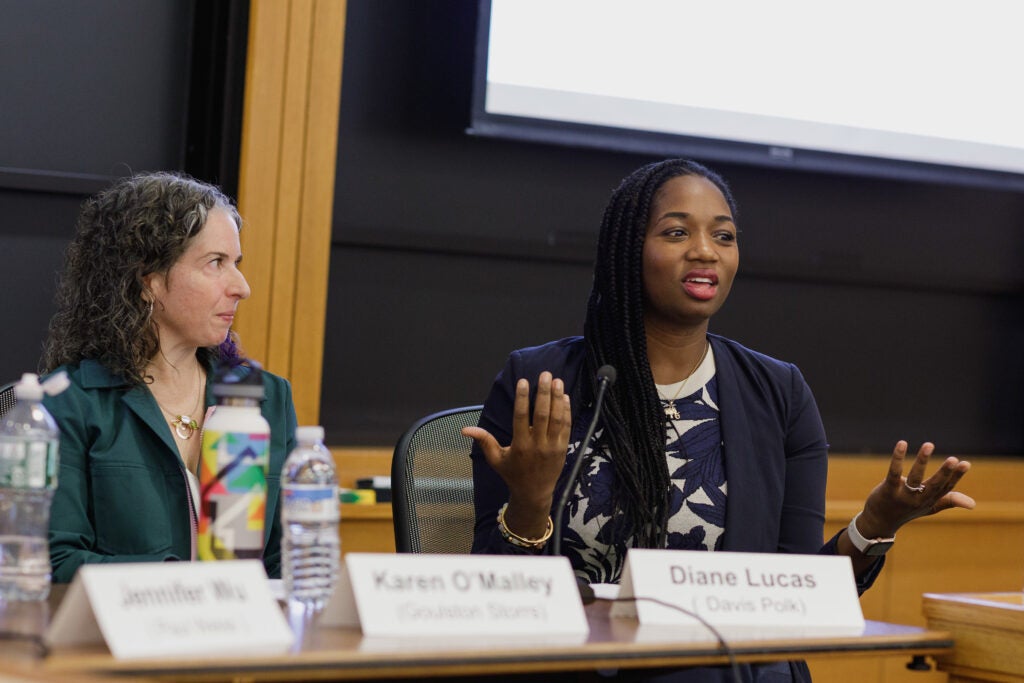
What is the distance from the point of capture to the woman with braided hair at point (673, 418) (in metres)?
1.94

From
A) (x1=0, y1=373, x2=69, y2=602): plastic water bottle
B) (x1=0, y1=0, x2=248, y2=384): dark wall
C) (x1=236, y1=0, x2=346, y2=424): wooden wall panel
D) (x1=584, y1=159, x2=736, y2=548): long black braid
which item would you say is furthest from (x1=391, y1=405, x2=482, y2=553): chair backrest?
(x1=0, y1=0, x2=248, y2=384): dark wall

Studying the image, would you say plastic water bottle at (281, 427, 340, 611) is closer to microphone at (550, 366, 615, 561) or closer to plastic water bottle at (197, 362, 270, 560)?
plastic water bottle at (197, 362, 270, 560)

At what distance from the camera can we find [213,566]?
3.92 ft

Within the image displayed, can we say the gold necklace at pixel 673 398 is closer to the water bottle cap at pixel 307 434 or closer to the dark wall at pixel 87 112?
the water bottle cap at pixel 307 434

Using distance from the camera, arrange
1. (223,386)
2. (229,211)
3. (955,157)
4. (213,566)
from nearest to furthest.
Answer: (213,566)
(223,386)
(229,211)
(955,157)

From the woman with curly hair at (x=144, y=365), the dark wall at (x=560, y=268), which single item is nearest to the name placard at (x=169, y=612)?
the woman with curly hair at (x=144, y=365)

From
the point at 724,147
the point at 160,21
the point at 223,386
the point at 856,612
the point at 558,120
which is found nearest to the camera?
the point at 223,386

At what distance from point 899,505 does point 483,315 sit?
1843 millimetres

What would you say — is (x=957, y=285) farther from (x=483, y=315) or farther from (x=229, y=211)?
(x=229, y=211)

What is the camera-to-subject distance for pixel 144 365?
1984mm

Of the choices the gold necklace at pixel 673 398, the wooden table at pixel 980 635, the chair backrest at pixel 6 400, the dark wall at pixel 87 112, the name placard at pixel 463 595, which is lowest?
the wooden table at pixel 980 635

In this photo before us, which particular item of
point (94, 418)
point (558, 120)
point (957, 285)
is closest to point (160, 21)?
point (558, 120)

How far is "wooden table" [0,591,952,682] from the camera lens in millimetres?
1071

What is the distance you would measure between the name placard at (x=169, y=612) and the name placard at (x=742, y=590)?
1.38 feet
